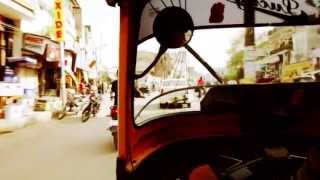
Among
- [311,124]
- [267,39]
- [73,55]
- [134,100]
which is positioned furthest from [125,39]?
[73,55]

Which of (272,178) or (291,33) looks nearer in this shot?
(272,178)

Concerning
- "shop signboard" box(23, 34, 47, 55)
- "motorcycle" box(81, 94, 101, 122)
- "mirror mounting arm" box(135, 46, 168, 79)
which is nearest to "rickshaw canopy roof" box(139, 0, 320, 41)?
"mirror mounting arm" box(135, 46, 168, 79)

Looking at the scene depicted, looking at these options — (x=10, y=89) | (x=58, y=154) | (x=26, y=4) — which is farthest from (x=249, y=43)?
(x=26, y=4)

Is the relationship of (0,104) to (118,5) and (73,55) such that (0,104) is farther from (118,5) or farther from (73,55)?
(73,55)

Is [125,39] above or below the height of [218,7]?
below

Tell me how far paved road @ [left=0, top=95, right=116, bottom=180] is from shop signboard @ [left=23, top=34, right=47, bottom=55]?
777 centimetres

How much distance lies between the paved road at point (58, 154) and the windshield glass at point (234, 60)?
3.79m

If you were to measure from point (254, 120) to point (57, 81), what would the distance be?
24.9 m

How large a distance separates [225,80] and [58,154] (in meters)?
6.84

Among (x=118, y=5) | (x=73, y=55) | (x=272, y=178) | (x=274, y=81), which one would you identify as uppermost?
(x=73, y=55)

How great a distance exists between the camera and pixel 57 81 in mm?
26922

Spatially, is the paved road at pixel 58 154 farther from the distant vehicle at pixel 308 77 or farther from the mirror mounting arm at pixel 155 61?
the distant vehicle at pixel 308 77

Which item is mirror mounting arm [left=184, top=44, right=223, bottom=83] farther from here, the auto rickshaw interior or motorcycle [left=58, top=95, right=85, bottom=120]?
motorcycle [left=58, top=95, right=85, bottom=120]

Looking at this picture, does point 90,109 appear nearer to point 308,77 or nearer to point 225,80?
point 225,80
